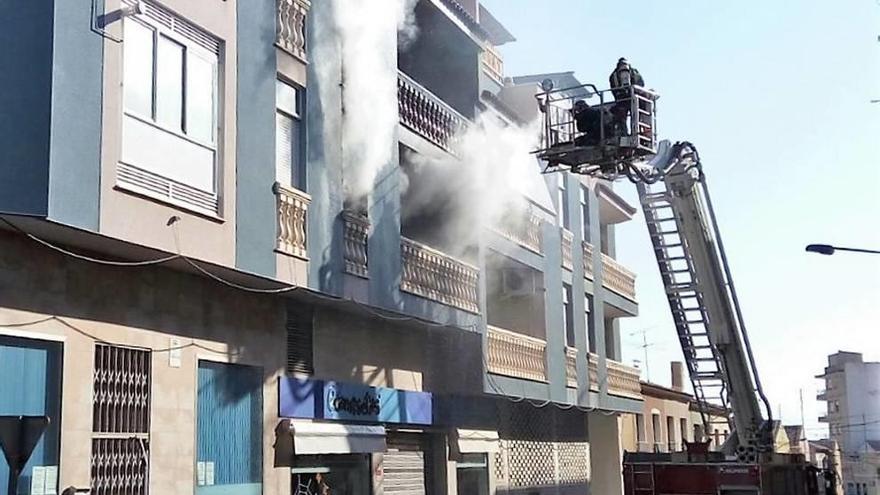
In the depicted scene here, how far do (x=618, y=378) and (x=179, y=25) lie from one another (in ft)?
60.0

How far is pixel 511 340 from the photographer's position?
21.0 meters

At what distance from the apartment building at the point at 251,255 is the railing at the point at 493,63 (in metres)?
0.10

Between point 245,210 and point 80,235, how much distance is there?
2.59 metres

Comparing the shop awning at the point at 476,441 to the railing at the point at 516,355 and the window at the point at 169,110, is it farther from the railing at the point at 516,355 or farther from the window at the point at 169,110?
the window at the point at 169,110

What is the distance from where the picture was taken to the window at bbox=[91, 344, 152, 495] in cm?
1160

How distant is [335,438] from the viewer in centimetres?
1548

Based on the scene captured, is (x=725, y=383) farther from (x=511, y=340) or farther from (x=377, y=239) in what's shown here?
(x=377, y=239)

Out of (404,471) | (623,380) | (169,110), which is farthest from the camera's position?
(623,380)

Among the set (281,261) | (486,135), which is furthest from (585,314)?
(281,261)

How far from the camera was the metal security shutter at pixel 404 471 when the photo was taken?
1752cm

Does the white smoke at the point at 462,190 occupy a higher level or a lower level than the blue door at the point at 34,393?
higher

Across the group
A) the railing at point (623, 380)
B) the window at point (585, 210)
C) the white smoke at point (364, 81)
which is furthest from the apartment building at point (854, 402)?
the white smoke at point (364, 81)

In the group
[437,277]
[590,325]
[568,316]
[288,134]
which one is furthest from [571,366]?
[288,134]

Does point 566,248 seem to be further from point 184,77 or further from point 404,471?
point 184,77
